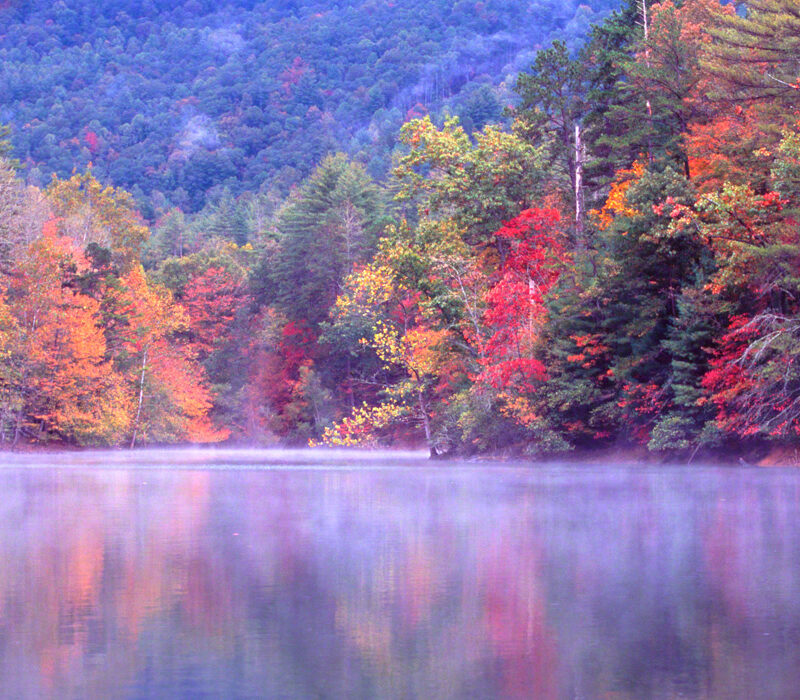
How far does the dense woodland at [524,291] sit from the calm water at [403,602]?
1475 centimetres

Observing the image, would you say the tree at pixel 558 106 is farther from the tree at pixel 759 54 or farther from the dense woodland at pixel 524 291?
the tree at pixel 759 54

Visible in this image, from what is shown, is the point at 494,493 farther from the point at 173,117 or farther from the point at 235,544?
the point at 173,117

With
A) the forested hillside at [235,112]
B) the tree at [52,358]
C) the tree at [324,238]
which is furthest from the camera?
the forested hillside at [235,112]

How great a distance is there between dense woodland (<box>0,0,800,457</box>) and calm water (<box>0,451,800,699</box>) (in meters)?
14.7

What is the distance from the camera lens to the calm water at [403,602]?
5.94 metres

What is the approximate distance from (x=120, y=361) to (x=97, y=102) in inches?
4794

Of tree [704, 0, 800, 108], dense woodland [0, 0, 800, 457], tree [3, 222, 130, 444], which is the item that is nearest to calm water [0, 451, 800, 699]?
dense woodland [0, 0, 800, 457]

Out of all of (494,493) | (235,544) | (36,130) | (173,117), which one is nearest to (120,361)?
(494,493)

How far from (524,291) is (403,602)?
105 feet

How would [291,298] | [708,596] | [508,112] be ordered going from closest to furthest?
[708,596]
[508,112]
[291,298]

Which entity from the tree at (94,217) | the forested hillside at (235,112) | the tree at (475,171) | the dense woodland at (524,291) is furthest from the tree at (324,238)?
the forested hillside at (235,112)

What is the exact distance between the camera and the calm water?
5941 millimetres

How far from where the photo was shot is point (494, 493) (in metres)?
21.4

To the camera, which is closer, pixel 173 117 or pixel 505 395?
pixel 505 395
